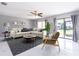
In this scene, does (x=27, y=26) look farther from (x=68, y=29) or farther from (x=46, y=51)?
(x=68, y=29)

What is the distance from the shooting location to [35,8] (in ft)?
13.0

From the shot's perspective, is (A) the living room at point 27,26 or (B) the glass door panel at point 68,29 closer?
(A) the living room at point 27,26

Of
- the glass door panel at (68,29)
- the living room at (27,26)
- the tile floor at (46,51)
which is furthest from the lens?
the glass door panel at (68,29)

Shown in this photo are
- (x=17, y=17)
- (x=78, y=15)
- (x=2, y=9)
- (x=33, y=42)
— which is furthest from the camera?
(x=78, y=15)

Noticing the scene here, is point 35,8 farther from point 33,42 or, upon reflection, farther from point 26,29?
point 33,42

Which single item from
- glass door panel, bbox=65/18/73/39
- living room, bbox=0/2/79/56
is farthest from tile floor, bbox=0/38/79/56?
glass door panel, bbox=65/18/73/39

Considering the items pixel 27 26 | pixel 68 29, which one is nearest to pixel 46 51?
pixel 27 26

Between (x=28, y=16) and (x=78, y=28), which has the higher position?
(x=28, y=16)

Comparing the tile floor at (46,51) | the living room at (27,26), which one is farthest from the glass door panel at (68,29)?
the tile floor at (46,51)

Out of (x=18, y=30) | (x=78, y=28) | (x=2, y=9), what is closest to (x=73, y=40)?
(x=78, y=28)

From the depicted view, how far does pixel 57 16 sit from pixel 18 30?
2.75 metres

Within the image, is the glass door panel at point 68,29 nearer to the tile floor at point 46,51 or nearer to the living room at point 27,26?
the living room at point 27,26

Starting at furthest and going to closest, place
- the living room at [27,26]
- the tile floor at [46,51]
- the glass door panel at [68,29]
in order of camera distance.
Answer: the glass door panel at [68,29]
the living room at [27,26]
the tile floor at [46,51]

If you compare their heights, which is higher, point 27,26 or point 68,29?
point 27,26
